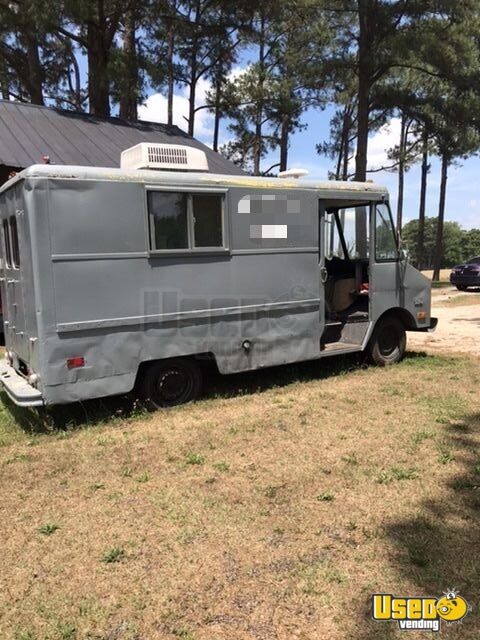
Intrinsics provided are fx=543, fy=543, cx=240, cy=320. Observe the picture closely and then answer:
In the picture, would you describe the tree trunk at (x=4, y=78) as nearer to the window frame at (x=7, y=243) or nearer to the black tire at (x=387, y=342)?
the window frame at (x=7, y=243)

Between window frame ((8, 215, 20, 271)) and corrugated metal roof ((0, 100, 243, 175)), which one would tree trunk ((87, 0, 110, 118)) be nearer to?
corrugated metal roof ((0, 100, 243, 175))

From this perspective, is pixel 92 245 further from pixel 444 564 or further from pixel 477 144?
pixel 477 144

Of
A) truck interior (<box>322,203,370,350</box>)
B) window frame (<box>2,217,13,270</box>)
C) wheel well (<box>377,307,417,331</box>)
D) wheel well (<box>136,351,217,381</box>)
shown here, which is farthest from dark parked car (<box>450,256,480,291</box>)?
window frame (<box>2,217,13,270</box>)

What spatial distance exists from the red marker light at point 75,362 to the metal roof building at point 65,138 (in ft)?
22.6

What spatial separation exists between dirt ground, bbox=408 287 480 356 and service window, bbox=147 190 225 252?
16.2 ft

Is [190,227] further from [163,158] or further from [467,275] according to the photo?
[467,275]

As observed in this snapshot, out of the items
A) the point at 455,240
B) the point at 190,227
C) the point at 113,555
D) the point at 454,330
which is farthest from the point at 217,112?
the point at 455,240

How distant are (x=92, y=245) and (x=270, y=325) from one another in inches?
91.5

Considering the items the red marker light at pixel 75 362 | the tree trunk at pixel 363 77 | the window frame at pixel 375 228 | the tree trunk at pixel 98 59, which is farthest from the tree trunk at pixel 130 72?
the red marker light at pixel 75 362

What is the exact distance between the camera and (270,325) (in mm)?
6512

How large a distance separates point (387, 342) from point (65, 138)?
8635mm

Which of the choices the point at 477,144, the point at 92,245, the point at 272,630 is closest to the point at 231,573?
the point at 272,630

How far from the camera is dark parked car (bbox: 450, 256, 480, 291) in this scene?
2180 cm

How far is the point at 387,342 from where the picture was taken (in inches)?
315
